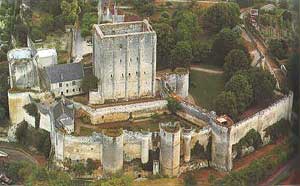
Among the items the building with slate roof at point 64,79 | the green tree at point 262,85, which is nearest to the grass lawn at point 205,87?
the green tree at point 262,85

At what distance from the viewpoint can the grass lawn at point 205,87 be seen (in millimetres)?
17922

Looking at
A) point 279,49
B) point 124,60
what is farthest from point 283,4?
point 124,60

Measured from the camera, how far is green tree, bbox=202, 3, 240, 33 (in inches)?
810

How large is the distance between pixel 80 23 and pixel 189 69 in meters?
3.70

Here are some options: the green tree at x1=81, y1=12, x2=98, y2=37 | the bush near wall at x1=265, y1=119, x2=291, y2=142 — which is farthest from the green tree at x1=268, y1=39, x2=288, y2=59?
the green tree at x1=81, y1=12, x2=98, y2=37

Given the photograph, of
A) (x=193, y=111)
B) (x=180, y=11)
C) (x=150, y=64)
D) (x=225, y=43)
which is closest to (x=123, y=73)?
(x=150, y=64)

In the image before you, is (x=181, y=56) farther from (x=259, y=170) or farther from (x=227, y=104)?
(x=259, y=170)

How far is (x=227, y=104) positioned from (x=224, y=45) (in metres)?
2.79

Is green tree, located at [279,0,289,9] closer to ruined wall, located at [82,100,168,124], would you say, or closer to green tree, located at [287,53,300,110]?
green tree, located at [287,53,300,110]

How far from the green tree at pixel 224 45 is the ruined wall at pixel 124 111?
274cm

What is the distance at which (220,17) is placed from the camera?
20578 millimetres

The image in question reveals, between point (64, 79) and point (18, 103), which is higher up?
point (64, 79)

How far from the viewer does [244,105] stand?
17219mm

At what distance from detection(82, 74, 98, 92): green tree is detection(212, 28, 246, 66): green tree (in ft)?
11.7
